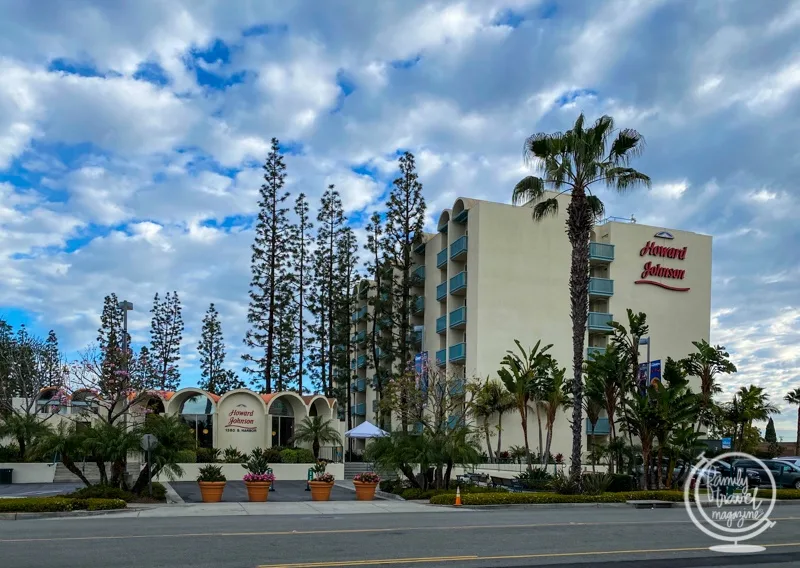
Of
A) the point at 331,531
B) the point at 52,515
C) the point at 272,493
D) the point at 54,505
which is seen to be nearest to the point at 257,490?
the point at 272,493

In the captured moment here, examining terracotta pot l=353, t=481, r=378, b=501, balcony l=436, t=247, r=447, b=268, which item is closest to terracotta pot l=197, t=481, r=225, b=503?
terracotta pot l=353, t=481, r=378, b=501

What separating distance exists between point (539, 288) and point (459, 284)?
4822 mm

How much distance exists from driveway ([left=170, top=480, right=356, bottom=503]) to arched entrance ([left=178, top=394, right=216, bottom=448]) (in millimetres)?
8267

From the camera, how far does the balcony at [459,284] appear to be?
47594 mm

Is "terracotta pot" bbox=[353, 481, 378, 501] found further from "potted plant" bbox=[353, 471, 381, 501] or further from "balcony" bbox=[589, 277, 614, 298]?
"balcony" bbox=[589, 277, 614, 298]

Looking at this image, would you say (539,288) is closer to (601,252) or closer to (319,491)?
(601,252)

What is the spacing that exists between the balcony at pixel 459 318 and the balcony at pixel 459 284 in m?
1.22

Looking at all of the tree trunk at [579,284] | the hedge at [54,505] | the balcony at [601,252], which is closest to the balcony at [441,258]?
the balcony at [601,252]

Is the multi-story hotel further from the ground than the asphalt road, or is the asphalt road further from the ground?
the multi-story hotel

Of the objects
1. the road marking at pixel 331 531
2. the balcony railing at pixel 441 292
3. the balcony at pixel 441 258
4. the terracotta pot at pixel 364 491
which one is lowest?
the terracotta pot at pixel 364 491

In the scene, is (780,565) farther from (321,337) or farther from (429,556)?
(321,337)

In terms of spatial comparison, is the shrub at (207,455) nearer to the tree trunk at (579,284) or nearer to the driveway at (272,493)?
the driveway at (272,493)

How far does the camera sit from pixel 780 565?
12.3m

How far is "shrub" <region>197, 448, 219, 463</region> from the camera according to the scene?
38.4 meters
